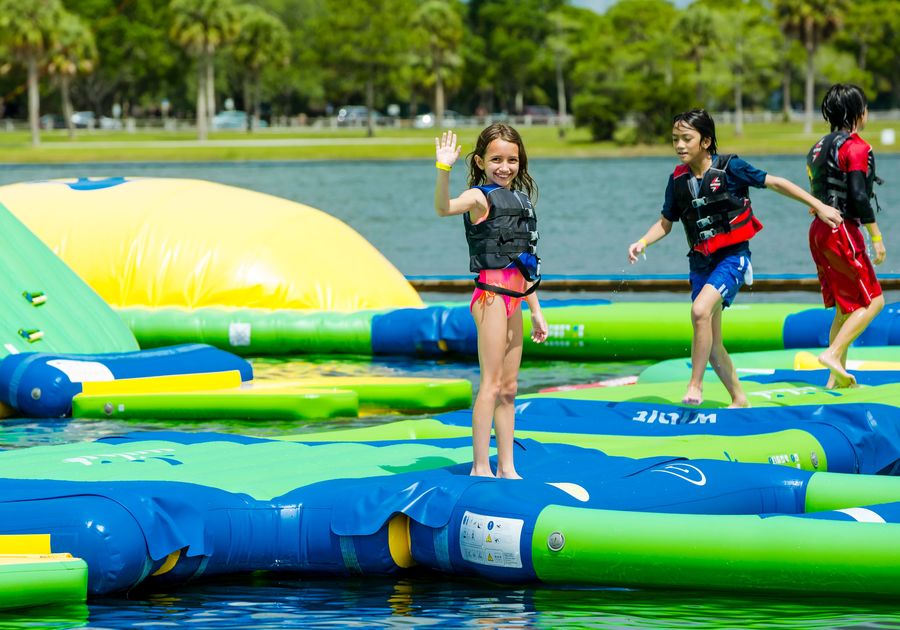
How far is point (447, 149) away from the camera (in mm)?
6539

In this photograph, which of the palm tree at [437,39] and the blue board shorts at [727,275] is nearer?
the blue board shorts at [727,275]

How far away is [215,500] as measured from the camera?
673 cm

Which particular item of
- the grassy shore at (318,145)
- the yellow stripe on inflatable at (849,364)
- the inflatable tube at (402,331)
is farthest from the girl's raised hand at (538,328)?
the grassy shore at (318,145)

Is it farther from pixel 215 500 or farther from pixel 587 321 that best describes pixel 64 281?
pixel 215 500

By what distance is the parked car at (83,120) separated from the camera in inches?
3472

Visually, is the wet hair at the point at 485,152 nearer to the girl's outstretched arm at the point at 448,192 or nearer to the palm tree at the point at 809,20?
the girl's outstretched arm at the point at 448,192

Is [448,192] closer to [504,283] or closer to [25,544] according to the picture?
[504,283]

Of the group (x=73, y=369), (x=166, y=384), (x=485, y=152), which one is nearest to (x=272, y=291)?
(x=166, y=384)

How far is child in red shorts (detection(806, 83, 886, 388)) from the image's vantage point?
369 inches

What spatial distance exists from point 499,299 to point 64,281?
637cm

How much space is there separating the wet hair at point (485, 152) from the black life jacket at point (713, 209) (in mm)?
1834

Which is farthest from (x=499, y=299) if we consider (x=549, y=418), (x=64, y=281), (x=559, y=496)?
(x=64, y=281)

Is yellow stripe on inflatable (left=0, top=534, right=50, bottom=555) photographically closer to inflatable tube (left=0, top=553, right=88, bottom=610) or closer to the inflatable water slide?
inflatable tube (left=0, top=553, right=88, bottom=610)

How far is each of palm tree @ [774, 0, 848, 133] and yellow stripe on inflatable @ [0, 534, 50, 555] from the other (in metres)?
67.9
